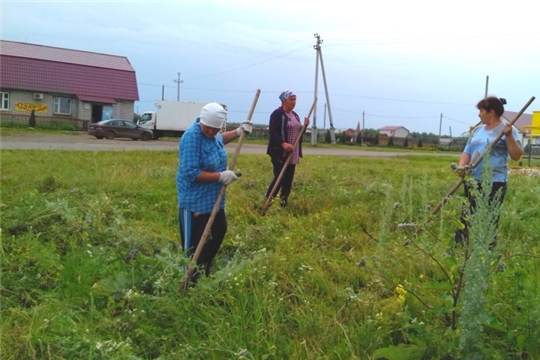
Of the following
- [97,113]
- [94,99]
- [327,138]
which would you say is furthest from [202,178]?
[327,138]

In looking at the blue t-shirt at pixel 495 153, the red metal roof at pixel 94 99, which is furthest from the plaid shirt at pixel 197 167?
the red metal roof at pixel 94 99

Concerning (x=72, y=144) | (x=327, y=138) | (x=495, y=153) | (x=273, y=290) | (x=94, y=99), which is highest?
(x=94, y=99)

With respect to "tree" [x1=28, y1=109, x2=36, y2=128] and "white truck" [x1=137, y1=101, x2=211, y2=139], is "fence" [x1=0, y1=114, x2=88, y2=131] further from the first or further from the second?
"white truck" [x1=137, y1=101, x2=211, y2=139]

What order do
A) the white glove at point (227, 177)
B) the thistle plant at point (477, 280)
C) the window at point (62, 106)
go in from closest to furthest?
the thistle plant at point (477, 280) < the white glove at point (227, 177) < the window at point (62, 106)

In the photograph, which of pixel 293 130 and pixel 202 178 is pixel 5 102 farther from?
pixel 202 178

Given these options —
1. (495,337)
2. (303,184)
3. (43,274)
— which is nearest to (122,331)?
(43,274)

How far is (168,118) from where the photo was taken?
102ft

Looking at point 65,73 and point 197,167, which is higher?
point 65,73

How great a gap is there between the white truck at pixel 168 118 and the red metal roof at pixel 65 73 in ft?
17.8

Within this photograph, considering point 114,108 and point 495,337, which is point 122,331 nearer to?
point 495,337

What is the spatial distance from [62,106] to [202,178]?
33829mm

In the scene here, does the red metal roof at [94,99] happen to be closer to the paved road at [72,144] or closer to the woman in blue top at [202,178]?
the paved road at [72,144]

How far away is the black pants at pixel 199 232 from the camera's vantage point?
155 inches

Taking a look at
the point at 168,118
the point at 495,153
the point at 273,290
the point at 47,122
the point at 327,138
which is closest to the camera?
the point at 273,290
